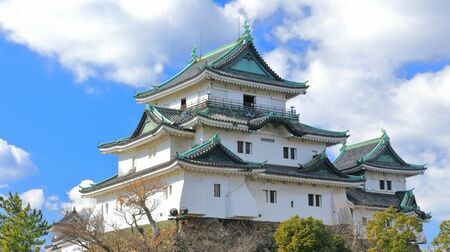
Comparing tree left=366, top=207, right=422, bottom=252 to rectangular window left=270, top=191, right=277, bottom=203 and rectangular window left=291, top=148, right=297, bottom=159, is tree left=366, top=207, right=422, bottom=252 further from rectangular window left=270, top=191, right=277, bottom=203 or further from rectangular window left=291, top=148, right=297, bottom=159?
rectangular window left=291, top=148, right=297, bottom=159

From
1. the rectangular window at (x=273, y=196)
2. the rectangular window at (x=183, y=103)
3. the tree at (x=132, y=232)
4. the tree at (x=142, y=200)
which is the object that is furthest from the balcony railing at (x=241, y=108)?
the tree at (x=132, y=232)

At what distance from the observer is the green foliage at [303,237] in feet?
112

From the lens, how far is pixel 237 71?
1783 inches

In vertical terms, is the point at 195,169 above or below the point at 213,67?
below

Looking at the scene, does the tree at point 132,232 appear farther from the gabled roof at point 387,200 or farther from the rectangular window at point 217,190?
the gabled roof at point 387,200

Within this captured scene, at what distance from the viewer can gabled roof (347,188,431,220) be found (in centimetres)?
4675

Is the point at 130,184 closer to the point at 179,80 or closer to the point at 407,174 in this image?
the point at 179,80

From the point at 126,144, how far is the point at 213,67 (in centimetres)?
806

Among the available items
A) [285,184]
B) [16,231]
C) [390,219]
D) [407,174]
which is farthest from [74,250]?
[407,174]

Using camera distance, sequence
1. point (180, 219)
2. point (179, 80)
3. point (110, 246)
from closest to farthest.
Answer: point (110, 246)
point (180, 219)
point (179, 80)

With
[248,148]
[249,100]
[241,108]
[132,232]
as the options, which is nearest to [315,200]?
[248,148]

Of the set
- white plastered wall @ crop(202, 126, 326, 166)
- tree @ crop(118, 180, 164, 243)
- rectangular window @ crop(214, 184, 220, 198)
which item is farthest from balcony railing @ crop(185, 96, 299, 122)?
tree @ crop(118, 180, 164, 243)

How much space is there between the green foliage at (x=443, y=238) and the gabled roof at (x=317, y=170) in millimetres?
8587

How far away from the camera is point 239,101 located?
44.9m
